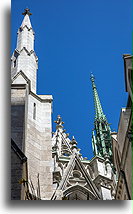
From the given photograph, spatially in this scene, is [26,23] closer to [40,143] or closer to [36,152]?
[40,143]

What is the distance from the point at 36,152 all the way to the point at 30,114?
4.83ft

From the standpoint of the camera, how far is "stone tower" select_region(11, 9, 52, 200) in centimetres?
973

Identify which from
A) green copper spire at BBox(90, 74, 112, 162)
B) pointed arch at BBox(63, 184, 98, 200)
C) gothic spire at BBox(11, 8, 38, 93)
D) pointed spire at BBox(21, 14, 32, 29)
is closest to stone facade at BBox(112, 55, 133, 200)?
gothic spire at BBox(11, 8, 38, 93)

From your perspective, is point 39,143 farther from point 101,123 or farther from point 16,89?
point 101,123

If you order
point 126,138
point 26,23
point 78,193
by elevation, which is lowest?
point 78,193

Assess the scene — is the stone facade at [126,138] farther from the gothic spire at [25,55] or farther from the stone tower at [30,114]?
the gothic spire at [25,55]

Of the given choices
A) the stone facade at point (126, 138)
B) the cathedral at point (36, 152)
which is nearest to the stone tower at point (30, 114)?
the cathedral at point (36, 152)

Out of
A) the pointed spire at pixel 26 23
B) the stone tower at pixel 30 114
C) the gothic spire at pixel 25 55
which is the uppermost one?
the pointed spire at pixel 26 23

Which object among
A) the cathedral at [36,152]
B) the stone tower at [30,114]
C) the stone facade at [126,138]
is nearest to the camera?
the stone facade at [126,138]

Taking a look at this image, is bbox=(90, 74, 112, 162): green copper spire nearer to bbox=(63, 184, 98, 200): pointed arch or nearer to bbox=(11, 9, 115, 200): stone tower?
bbox=(11, 9, 115, 200): stone tower

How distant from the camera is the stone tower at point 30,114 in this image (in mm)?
9727

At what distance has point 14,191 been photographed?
7000 millimetres

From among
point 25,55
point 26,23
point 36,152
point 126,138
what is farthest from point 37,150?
point 26,23

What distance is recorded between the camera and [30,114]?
12.0 m
